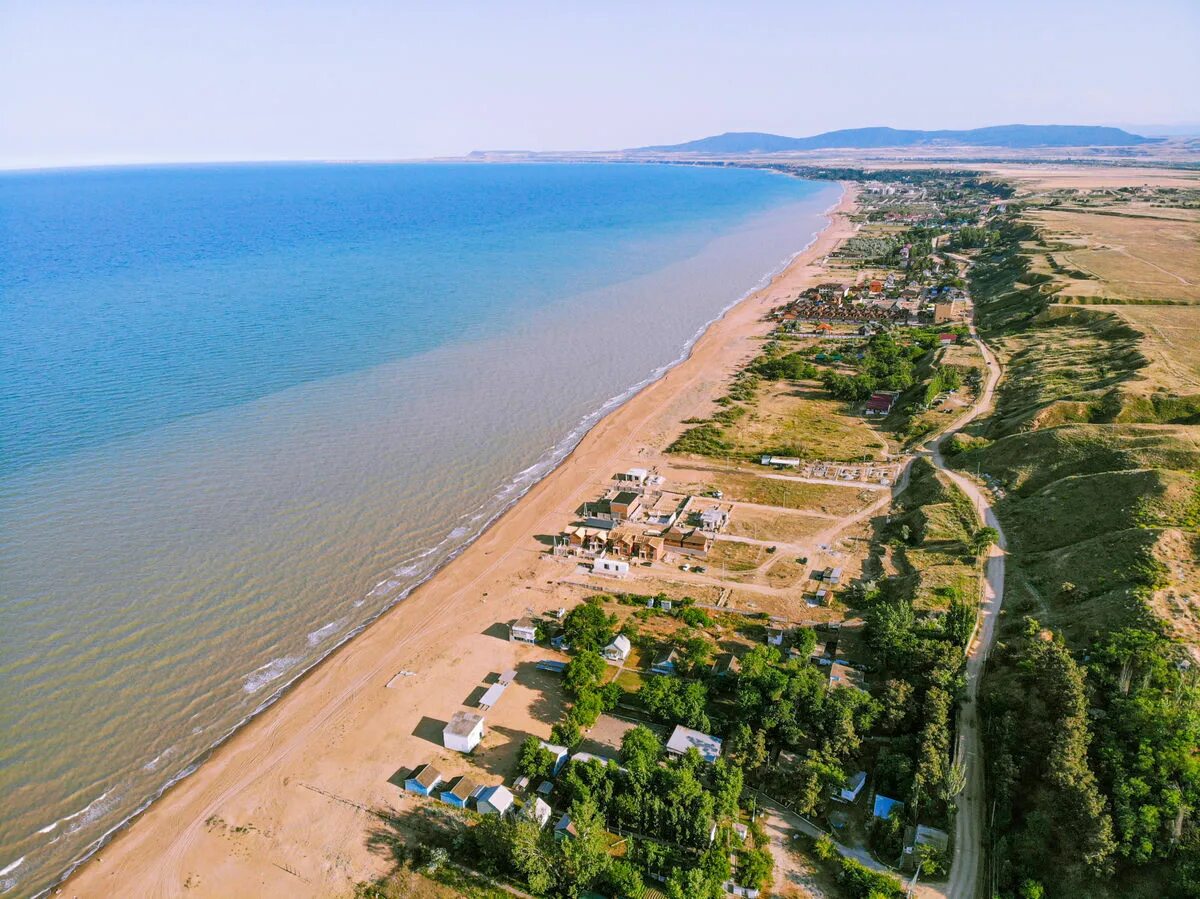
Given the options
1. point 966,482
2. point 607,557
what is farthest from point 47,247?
point 966,482

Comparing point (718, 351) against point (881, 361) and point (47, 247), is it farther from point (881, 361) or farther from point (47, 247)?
point (47, 247)

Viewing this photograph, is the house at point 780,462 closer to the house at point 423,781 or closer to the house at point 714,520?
the house at point 714,520

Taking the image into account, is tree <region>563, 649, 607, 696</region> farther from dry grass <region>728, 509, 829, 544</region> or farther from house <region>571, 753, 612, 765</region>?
dry grass <region>728, 509, 829, 544</region>

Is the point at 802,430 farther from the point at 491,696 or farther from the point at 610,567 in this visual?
the point at 491,696

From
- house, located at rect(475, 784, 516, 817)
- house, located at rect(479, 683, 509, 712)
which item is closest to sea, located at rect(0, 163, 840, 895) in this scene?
house, located at rect(479, 683, 509, 712)

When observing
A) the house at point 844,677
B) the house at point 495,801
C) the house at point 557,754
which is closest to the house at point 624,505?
the house at point 844,677

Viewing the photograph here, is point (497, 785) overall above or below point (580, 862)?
below

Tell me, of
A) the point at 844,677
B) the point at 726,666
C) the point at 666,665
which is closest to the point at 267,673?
the point at 666,665
